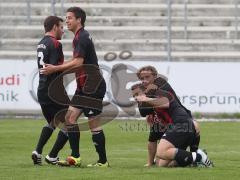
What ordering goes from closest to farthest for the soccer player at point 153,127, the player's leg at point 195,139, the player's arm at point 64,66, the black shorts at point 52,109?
the player's arm at point 64,66 → the soccer player at point 153,127 → the player's leg at point 195,139 → the black shorts at point 52,109

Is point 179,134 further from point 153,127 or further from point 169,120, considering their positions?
point 153,127

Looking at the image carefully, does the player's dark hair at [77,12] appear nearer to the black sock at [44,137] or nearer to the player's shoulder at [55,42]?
the player's shoulder at [55,42]

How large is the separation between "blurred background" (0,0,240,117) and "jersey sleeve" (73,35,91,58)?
1130 centimetres

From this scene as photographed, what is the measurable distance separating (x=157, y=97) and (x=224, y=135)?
6.86 meters

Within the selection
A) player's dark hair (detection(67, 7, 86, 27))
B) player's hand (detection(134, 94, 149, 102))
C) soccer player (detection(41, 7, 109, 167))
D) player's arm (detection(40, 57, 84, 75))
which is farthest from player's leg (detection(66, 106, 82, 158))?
player's dark hair (detection(67, 7, 86, 27))

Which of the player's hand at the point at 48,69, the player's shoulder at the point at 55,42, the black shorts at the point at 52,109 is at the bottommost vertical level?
the black shorts at the point at 52,109

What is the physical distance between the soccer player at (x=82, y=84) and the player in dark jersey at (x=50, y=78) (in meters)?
0.26

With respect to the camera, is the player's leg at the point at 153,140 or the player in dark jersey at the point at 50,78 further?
the player's leg at the point at 153,140

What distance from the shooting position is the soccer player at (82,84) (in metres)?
11.9

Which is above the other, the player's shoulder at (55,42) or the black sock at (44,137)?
the player's shoulder at (55,42)

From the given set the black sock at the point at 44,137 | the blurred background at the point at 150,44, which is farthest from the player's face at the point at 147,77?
the blurred background at the point at 150,44

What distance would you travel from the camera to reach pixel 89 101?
12047 mm

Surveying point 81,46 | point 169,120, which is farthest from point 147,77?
point 81,46

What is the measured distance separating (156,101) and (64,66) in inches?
53.3
